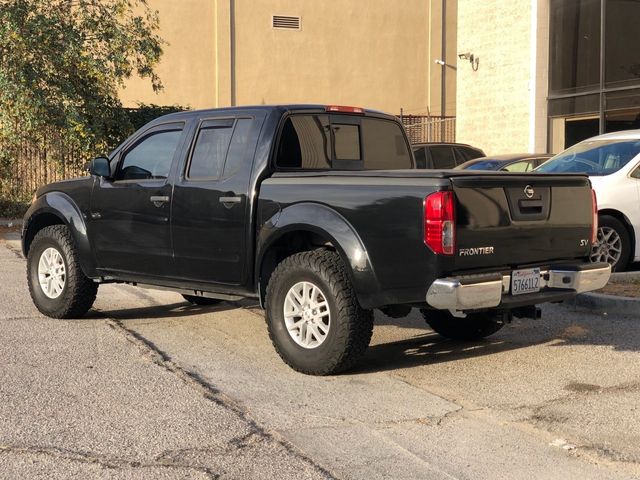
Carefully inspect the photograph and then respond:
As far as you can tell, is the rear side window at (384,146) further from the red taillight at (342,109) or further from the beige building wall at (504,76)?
the beige building wall at (504,76)

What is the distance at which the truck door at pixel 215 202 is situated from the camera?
22.9 ft

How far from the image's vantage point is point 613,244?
10602 mm

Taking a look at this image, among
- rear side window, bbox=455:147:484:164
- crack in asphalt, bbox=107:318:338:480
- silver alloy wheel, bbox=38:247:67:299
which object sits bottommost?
crack in asphalt, bbox=107:318:338:480

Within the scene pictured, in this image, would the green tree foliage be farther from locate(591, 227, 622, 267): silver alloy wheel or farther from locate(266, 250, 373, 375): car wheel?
locate(266, 250, 373, 375): car wheel

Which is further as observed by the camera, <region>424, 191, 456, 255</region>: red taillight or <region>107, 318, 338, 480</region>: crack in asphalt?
<region>424, 191, 456, 255</region>: red taillight

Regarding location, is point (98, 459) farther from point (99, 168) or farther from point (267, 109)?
point (99, 168)

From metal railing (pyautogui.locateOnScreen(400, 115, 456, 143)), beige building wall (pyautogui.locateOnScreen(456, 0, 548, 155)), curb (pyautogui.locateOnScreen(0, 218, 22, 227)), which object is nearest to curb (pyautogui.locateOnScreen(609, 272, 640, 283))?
beige building wall (pyautogui.locateOnScreen(456, 0, 548, 155))

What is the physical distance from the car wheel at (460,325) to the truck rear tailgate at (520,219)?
3.99ft

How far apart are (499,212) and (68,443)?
10.3 ft

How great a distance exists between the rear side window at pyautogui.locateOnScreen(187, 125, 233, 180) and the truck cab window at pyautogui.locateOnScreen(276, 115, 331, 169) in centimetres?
50

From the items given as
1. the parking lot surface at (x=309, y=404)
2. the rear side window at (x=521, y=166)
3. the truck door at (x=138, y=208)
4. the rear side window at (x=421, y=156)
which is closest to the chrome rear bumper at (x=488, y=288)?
the parking lot surface at (x=309, y=404)

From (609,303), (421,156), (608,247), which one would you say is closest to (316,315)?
(609,303)

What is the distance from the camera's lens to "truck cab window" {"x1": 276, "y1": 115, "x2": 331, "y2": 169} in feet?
23.2

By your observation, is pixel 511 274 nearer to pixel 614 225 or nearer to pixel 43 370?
pixel 43 370
